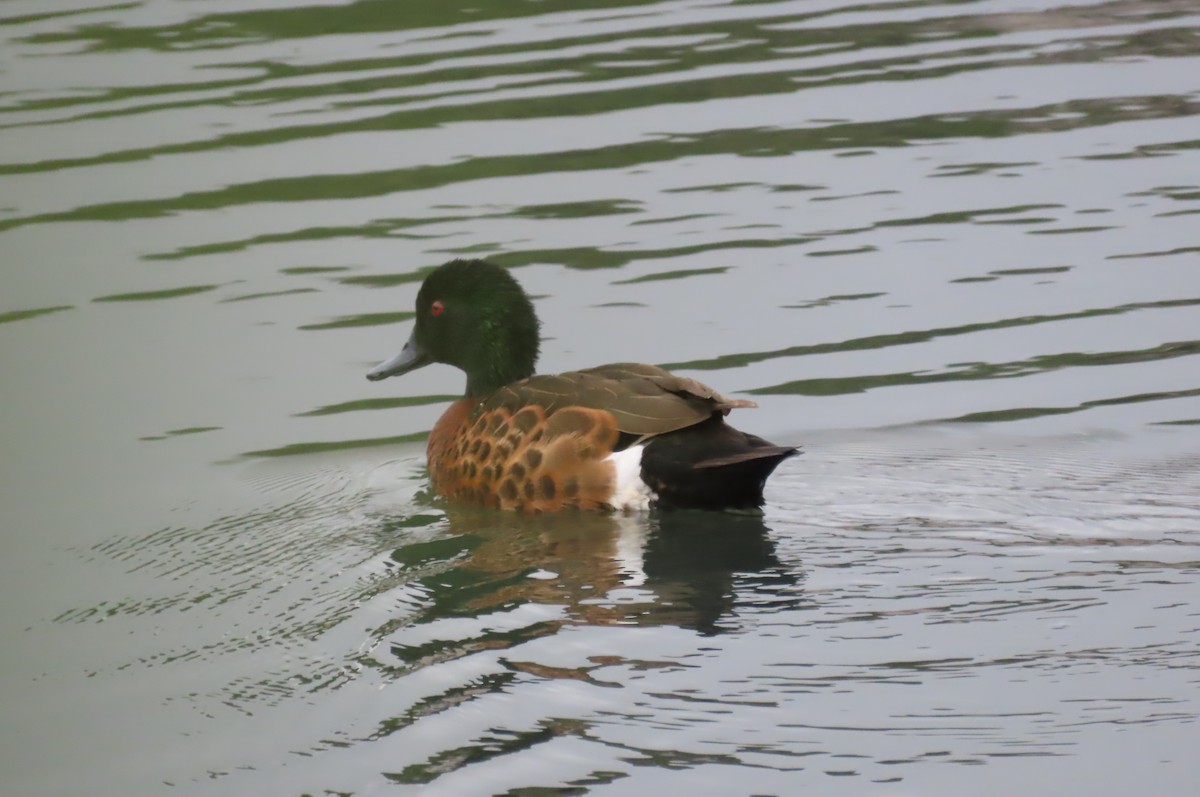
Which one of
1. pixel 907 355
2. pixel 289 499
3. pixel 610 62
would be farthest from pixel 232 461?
pixel 610 62

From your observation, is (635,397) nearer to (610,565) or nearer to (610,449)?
(610,449)

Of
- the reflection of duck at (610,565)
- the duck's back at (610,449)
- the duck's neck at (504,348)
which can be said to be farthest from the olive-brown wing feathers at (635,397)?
the duck's neck at (504,348)

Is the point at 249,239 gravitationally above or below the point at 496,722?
above

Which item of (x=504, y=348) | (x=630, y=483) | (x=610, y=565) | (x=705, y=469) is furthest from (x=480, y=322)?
(x=610, y=565)

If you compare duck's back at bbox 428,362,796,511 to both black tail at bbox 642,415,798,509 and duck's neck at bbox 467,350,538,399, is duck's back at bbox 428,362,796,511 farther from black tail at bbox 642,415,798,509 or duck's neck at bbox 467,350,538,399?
duck's neck at bbox 467,350,538,399

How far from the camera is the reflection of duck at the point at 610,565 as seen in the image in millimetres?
5578

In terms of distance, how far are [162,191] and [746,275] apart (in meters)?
3.89

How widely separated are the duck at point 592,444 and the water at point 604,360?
135 millimetres

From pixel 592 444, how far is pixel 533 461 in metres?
0.25

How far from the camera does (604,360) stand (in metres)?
8.41

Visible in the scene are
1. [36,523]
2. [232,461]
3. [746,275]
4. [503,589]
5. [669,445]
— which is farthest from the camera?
[746,275]

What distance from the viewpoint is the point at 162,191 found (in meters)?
11.3

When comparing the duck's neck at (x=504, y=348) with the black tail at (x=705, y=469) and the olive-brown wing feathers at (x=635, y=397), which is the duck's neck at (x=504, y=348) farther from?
the black tail at (x=705, y=469)

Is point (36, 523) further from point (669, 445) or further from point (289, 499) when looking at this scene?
point (669, 445)
